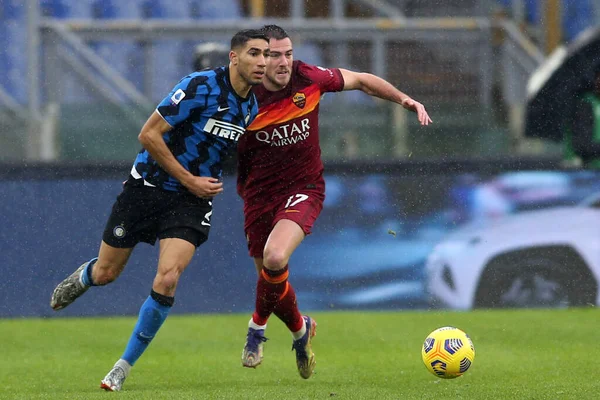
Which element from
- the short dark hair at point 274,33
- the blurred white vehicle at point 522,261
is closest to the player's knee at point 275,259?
the short dark hair at point 274,33

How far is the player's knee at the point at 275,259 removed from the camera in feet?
22.2

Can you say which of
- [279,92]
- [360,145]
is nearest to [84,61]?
[360,145]

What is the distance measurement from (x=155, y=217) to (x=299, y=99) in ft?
4.07

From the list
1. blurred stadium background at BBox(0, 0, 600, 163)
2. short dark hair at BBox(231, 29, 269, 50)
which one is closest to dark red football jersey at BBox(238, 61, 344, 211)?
short dark hair at BBox(231, 29, 269, 50)

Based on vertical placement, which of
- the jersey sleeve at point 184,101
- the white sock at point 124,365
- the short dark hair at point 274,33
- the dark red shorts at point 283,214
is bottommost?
the white sock at point 124,365

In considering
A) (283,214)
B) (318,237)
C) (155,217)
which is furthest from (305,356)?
(318,237)

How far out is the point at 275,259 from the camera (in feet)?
22.2

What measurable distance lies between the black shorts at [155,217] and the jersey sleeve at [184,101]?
0.54 meters

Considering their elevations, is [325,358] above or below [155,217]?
below

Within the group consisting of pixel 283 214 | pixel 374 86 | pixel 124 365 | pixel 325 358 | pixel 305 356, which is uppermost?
pixel 374 86

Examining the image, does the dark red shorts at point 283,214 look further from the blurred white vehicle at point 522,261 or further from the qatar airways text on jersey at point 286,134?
the blurred white vehicle at point 522,261

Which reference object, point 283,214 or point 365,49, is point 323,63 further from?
Result: point 283,214

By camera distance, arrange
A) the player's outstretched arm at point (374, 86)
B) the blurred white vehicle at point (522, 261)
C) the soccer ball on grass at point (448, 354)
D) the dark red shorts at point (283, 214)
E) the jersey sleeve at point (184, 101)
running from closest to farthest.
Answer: the soccer ball on grass at point (448, 354)
the jersey sleeve at point (184, 101)
the dark red shorts at point (283, 214)
the player's outstretched arm at point (374, 86)
the blurred white vehicle at point (522, 261)

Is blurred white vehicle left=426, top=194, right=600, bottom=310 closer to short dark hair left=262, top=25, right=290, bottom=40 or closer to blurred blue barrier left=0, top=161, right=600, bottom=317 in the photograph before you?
blurred blue barrier left=0, top=161, right=600, bottom=317
